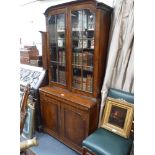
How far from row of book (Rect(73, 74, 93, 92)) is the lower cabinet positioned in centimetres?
13

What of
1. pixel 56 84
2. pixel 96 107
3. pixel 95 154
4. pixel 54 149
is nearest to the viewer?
pixel 95 154

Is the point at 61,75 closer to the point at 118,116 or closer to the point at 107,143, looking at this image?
the point at 118,116

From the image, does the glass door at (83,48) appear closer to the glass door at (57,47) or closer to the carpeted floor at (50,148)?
the glass door at (57,47)

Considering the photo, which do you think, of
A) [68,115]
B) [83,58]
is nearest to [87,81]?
[83,58]

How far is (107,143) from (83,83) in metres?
0.85

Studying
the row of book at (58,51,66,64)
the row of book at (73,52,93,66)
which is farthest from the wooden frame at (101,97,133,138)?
the row of book at (58,51,66,64)

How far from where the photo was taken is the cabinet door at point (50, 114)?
2.45 meters

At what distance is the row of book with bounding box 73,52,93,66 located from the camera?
2.12m

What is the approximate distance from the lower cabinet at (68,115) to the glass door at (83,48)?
0.22 meters

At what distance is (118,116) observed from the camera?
2020 millimetres

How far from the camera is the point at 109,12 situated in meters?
2.00
